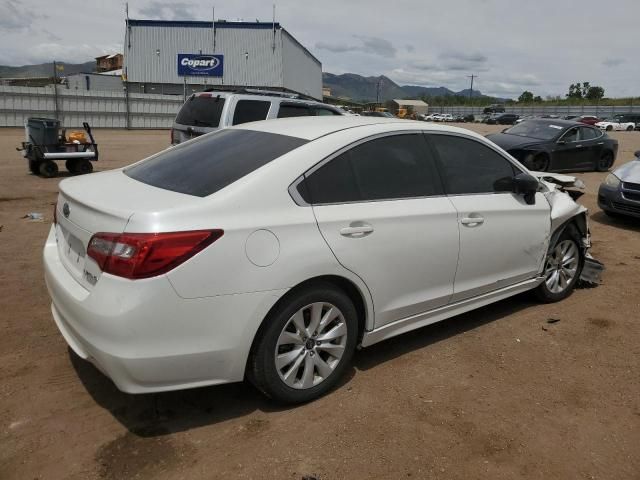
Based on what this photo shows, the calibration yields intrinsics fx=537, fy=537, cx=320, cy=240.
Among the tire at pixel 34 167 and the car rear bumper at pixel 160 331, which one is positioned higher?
the car rear bumper at pixel 160 331

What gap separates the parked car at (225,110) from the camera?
28.5ft

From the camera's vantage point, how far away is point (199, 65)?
43500 millimetres

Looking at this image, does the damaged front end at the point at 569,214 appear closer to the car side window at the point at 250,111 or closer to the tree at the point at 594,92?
the car side window at the point at 250,111

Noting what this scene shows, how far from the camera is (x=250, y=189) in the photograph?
2.82 meters

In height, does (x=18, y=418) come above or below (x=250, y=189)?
below

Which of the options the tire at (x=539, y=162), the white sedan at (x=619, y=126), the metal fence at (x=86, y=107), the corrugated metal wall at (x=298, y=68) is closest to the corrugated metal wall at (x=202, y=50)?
the corrugated metal wall at (x=298, y=68)

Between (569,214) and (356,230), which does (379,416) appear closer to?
(356,230)

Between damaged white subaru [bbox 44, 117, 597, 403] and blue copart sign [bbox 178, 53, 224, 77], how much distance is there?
42.7 metres

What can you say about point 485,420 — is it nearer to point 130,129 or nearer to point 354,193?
point 354,193

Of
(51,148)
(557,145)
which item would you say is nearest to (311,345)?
(51,148)

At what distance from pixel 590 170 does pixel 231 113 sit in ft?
35.3

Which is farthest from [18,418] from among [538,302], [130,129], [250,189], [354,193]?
[130,129]

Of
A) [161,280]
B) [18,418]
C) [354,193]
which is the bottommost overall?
[18,418]

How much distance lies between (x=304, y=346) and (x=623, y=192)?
22.7 feet
